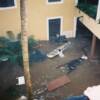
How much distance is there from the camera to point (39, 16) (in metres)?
16.7

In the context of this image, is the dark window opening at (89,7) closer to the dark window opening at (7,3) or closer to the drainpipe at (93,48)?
the drainpipe at (93,48)

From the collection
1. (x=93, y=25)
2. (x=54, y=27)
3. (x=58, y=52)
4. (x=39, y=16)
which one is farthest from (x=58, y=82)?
(x=39, y=16)

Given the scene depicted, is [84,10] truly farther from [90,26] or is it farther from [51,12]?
[51,12]

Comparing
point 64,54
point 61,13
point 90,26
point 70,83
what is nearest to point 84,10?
point 90,26

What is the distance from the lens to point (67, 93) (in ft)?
37.2

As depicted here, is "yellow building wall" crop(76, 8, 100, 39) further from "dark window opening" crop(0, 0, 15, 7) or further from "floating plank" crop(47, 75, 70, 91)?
"dark window opening" crop(0, 0, 15, 7)

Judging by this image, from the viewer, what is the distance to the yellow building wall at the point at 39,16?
16.0 meters

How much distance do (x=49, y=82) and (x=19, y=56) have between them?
3.03m

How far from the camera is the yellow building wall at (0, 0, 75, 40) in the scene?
16.0m

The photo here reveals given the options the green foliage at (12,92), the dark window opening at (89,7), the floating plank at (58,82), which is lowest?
the green foliage at (12,92)

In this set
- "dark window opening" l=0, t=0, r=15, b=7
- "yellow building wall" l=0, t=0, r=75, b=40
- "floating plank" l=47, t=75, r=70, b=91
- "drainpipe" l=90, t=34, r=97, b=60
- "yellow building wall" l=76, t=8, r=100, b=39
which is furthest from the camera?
"yellow building wall" l=0, t=0, r=75, b=40

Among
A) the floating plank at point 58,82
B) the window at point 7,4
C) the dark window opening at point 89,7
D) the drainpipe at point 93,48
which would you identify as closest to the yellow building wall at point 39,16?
the window at point 7,4

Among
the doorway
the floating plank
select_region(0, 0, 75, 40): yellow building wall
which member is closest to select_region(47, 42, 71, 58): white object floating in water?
the doorway

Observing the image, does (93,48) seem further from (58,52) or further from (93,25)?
(58,52)
